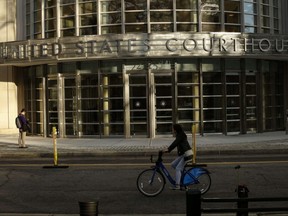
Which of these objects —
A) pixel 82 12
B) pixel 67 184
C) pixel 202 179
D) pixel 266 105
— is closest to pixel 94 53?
pixel 82 12

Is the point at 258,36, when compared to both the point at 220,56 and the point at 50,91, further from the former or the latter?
the point at 50,91

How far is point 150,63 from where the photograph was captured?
80.6 feet

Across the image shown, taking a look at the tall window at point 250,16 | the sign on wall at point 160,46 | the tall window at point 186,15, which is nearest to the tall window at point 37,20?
the sign on wall at point 160,46

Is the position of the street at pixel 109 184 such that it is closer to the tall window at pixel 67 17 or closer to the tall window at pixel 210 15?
the tall window at pixel 210 15

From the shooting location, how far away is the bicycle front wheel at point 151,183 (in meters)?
10.2

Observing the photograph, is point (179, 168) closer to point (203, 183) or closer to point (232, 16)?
point (203, 183)

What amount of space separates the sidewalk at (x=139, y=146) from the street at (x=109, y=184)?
179cm

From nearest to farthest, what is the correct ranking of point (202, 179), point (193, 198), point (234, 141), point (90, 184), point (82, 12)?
1. point (193, 198)
2. point (202, 179)
3. point (90, 184)
4. point (234, 141)
5. point (82, 12)

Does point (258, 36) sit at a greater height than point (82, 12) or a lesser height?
lesser

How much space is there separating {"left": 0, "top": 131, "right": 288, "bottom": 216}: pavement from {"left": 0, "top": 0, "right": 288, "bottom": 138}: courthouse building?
1.20 meters

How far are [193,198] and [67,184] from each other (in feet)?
24.4

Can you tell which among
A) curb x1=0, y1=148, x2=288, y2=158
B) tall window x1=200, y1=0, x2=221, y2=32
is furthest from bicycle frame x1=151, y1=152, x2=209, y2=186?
tall window x1=200, y1=0, x2=221, y2=32

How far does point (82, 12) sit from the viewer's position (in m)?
25.6

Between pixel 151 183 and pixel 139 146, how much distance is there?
33.1 ft
